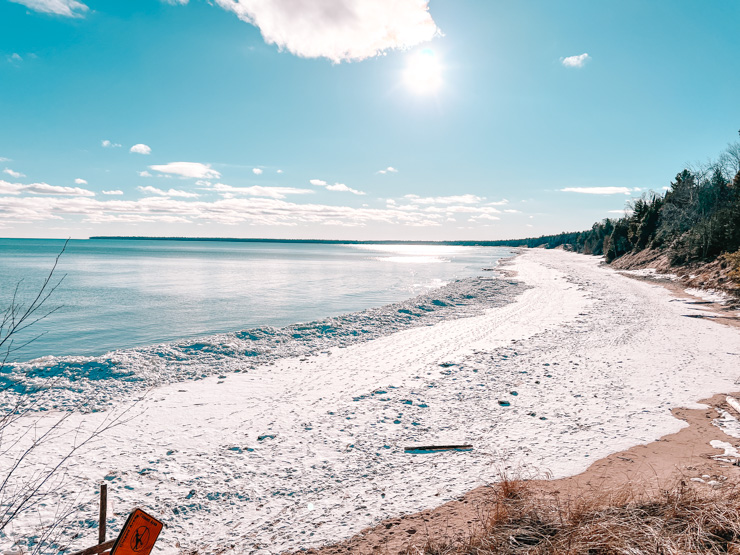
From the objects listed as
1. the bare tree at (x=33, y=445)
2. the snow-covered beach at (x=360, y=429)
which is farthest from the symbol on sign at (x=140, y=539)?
the snow-covered beach at (x=360, y=429)

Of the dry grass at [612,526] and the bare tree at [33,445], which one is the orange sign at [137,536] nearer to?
the bare tree at [33,445]

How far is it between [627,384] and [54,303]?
36.2 metres

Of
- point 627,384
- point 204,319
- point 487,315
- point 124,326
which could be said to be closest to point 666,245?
point 487,315

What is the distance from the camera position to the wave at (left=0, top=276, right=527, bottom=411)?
11.8m

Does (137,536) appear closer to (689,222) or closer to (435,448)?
(435,448)

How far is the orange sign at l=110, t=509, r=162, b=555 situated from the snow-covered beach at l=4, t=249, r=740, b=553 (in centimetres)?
259

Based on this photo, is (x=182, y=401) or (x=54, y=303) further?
(x=54, y=303)

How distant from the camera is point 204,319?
2427 centimetres

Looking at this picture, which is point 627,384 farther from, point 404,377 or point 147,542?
point 147,542

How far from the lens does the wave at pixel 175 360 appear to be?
11.8m

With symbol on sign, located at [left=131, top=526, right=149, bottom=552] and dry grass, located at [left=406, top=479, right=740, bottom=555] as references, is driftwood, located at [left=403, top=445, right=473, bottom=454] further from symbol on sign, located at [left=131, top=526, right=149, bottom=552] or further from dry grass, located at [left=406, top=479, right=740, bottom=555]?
symbol on sign, located at [left=131, top=526, right=149, bottom=552]

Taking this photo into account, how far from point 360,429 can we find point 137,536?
6.32 meters

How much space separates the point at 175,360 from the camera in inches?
599

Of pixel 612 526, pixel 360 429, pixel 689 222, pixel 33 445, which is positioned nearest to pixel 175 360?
pixel 360 429
